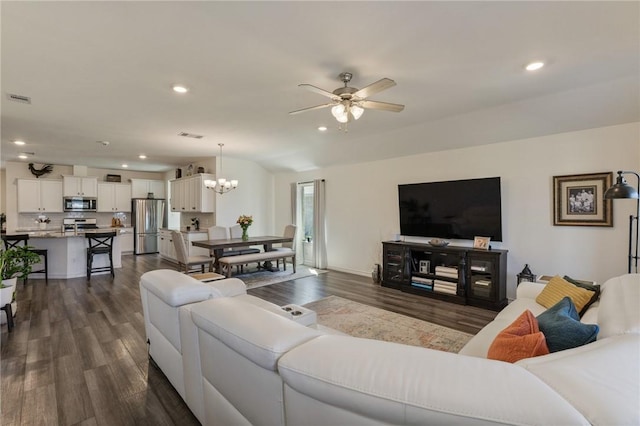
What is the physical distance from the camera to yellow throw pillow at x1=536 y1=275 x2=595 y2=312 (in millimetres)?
2246

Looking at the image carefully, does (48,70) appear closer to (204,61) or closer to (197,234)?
(204,61)

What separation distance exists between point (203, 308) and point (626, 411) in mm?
1599

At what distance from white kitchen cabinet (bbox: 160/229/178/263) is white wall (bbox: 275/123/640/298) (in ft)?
16.4

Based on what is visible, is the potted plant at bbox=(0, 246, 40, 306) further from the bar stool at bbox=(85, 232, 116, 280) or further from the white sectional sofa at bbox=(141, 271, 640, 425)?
the white sectional sofa at bbox=(141, 271, 640, 425)

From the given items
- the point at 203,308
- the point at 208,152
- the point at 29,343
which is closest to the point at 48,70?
the point at 29,343

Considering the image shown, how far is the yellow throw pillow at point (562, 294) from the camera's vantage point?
2.25m

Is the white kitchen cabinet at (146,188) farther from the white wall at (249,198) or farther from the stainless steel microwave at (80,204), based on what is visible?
the white wall at (249,198)

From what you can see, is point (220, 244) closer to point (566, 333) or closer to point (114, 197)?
point (566, 333)

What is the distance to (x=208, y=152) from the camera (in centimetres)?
661

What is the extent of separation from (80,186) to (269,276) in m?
6.12

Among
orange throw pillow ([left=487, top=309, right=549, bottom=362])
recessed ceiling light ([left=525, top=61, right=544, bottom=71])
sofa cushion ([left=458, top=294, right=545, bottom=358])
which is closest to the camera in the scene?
orange throw pillow ([left=487, top=309, right=549, bottom=362])

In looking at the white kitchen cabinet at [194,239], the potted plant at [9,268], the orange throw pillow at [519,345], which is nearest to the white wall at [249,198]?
the white kitchen cabinet at [194,239]

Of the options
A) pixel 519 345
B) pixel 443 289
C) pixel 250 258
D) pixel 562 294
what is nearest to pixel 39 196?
pixel 250 258

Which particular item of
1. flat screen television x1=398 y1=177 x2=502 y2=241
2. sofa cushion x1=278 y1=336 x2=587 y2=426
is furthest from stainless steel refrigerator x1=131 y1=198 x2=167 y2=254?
sofa cushion x1=278 y1=336 x2=587 y2=426
